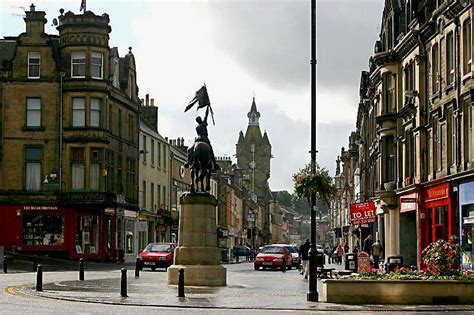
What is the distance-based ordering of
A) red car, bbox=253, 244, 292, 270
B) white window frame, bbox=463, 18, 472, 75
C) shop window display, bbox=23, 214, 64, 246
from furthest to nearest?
shop window display, bbox=23, 214, 64, 246
red car, bbox=253, 244, 292, 270
white window frame, bbox=463, 18, 472, 75

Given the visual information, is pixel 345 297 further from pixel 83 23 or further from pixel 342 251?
pixel 342 251

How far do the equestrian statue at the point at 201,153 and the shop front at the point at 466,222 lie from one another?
9848 mm

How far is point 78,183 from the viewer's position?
64688 millimetres

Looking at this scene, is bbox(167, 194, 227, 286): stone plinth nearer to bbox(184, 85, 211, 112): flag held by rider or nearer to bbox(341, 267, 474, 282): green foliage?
bbox(184, 85, 211, 112): flag held by rider

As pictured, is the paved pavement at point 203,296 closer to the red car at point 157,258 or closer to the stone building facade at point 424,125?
the stone building facade at point 424,125

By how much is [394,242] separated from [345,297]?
23.1 metres

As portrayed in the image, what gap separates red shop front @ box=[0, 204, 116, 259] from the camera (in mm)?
63281

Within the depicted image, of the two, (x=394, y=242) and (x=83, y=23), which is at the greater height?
(x=83, y=23)

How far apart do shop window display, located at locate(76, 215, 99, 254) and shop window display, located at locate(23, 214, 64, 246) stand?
119cm

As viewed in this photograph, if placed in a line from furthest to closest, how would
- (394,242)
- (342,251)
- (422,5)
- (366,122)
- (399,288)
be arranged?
(342,251)
(366,122)
(394,242)
(422,5)
(399,288)

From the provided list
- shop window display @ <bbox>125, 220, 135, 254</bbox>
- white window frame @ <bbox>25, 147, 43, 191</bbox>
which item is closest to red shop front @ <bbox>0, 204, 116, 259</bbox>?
white window frame @ <bbox>25, 147, 43, 191</bbox>

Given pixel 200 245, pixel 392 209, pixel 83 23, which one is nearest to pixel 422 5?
pixel 392 209

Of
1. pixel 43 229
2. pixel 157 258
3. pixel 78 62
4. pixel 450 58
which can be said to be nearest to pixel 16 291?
pixel 450 58

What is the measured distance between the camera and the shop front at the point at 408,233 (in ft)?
151
